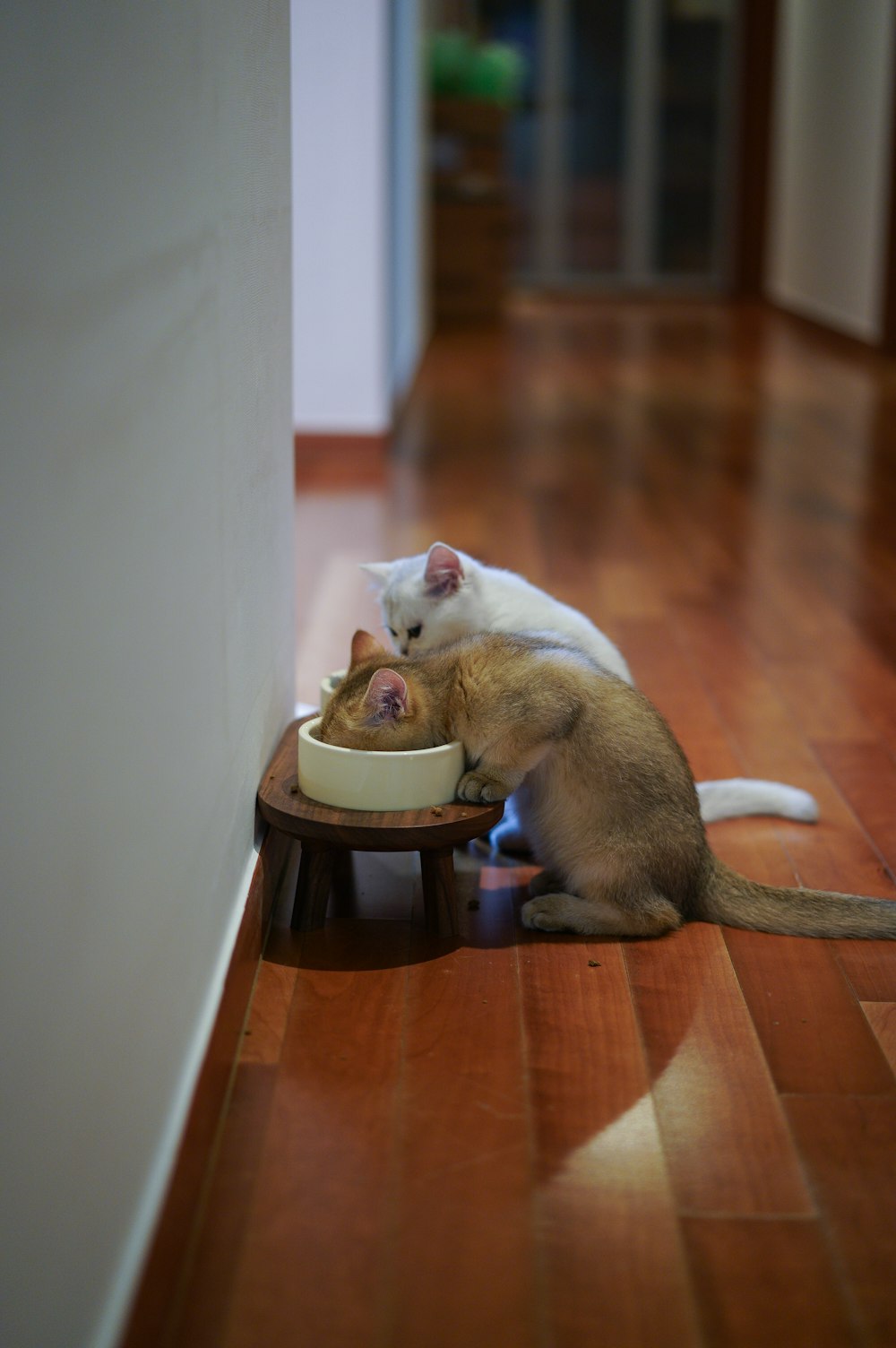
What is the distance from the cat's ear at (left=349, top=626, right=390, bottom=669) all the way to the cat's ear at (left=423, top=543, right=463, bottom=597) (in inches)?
7.7

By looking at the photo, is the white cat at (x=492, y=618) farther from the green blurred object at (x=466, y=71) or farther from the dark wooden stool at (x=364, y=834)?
the green blurred object at (x=466, y=71)

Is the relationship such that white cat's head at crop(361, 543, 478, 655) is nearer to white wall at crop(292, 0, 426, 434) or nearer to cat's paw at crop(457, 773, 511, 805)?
cat's paw at crop(457, 773, 511, 805)

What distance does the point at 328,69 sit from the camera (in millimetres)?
4641

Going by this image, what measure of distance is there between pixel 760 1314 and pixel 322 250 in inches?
169

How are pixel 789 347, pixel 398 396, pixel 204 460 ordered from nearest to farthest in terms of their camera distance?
pixel 204 460, pixel 398 396, pixel 789 347

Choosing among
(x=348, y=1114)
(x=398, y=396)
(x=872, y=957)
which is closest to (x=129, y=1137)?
(x=348, y=1114)

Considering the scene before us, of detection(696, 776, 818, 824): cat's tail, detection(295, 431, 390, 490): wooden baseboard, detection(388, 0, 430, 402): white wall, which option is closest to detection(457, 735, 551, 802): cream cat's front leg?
detection(696, 776, 818, 824): cat's tail

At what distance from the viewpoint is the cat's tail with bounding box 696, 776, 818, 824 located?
2.17 metres

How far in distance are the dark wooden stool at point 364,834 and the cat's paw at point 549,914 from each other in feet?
0.33

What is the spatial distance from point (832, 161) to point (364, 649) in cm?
849

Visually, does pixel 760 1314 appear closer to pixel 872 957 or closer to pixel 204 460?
pixel 872 957

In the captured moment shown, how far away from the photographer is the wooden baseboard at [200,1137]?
112 centimetres

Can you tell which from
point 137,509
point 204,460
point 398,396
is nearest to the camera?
point 137,509

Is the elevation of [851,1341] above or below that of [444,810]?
below
